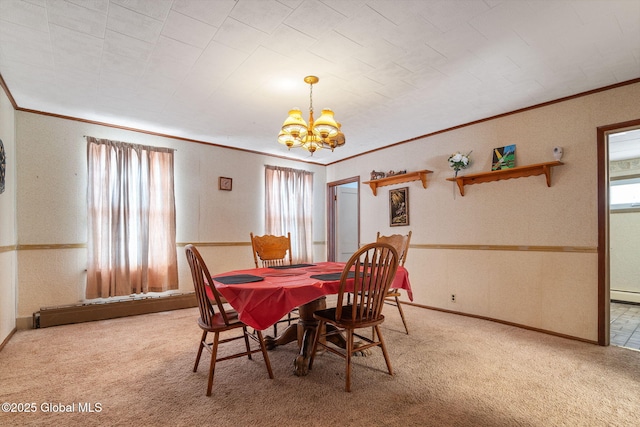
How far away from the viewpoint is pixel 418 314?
403 centimetres

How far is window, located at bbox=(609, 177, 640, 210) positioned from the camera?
16.0ft

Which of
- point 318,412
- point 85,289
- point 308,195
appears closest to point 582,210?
point 318,412

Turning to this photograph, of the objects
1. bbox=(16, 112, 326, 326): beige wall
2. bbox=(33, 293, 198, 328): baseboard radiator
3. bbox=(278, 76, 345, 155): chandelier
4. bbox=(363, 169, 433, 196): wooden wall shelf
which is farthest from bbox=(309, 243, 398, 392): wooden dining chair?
bbox=(16, 112, 326, 326): beige wall

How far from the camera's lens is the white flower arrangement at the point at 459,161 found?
393cm

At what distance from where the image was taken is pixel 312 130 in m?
2.73

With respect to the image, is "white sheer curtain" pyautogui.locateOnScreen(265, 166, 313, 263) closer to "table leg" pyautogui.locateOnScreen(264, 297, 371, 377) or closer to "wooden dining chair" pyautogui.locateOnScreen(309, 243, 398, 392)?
"table leg" pyautogui.locateOnScreen(264, 297, 371, 377)

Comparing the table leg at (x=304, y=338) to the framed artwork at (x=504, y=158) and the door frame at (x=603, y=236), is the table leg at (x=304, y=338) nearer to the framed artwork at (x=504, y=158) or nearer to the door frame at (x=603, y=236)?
the door frame at (x=603, y=236)

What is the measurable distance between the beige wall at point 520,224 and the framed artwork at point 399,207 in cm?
10

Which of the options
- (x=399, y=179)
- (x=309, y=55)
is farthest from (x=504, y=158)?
(x=309, y=55)

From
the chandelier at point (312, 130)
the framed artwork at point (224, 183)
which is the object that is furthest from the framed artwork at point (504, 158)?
the framed artwork at point (224, 183)

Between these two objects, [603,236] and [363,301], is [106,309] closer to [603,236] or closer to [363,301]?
[363,301]

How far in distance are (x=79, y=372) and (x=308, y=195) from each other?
4218mm

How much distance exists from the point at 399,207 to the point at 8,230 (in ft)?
15.5

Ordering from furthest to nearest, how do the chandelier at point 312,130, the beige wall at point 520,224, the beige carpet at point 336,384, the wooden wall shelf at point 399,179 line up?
1. the wooden wall shelf at point 399,179
2. the beige wall at point 520,224
3. the chandelier at point 312,130
4. the beige carpet at point 336,384
